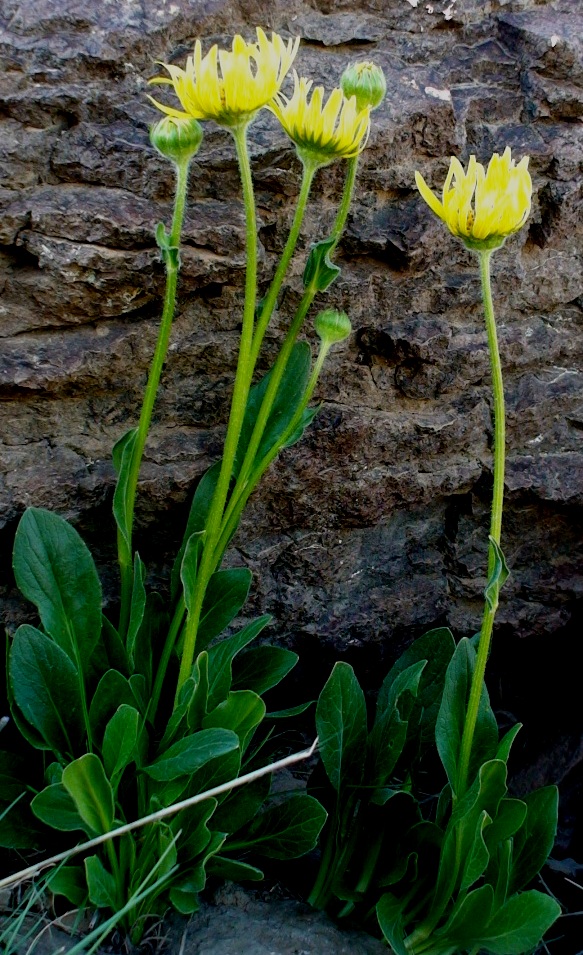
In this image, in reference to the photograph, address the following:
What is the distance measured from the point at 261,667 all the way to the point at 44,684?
406 mm

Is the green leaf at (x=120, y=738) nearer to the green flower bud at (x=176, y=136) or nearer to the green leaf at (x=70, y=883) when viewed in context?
the green leaf at (x=70, y=883)

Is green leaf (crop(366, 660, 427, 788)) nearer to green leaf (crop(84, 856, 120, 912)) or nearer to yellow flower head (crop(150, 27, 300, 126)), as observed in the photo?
green leaf (crop(84, 856, 120, 912))

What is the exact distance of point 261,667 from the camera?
5.89 feet

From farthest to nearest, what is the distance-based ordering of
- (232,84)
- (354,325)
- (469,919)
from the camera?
(354,325) < (469,919) < (232,84)

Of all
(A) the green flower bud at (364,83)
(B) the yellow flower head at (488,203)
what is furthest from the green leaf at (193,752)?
(A) the green flower bud at (364,83)

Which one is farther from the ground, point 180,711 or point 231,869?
point 180,711

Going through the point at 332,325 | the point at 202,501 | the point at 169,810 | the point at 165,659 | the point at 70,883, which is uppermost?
the point at 332,325

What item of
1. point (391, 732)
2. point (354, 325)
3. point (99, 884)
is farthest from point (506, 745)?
point (354, 325)

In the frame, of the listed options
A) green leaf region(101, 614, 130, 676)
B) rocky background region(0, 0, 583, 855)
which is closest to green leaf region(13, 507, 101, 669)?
green leaf region(101, 614, 130, 676)

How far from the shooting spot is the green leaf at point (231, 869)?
1.56 m

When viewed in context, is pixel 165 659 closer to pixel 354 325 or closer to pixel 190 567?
pixel 190 567

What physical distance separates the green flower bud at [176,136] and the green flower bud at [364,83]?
0.23m

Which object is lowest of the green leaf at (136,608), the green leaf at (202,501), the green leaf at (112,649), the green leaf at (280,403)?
the green leaf at (112,649)

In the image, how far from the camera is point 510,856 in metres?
1.57
